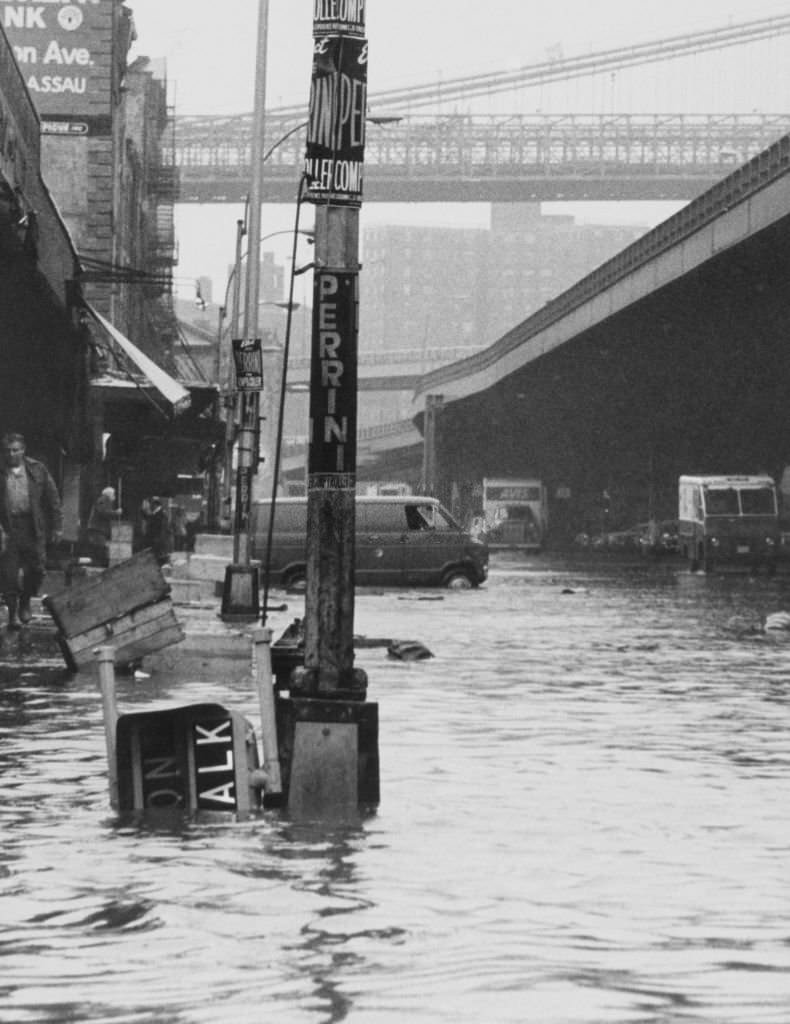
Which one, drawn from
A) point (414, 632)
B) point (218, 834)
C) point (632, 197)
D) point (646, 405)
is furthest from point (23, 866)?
point (632, 197)

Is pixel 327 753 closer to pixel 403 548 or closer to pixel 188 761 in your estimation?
pixel 188 761

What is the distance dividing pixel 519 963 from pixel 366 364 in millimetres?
173630

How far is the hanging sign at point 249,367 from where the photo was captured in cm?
3134

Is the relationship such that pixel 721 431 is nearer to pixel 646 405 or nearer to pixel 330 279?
pixel 646 405

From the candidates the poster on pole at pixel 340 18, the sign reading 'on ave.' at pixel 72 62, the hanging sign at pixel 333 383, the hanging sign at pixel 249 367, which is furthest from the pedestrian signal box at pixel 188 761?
the sign reading 'on ave.' at pixel 72 62

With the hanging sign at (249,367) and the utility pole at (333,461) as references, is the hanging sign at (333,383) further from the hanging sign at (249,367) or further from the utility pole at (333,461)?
the hanging sign at (249,367)

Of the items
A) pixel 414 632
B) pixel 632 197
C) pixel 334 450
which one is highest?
pixel 632 197

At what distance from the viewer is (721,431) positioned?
100375 mm

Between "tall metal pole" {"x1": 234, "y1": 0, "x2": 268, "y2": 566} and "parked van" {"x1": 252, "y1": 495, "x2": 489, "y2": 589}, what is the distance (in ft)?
37.3

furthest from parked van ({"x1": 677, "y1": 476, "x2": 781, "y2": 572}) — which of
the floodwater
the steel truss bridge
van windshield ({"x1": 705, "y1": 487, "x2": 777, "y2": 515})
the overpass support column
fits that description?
the steel truss bridge

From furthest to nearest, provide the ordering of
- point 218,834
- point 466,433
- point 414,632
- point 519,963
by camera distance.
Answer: point 466,433 → point 414,632 → point 218,834 → point 519,963

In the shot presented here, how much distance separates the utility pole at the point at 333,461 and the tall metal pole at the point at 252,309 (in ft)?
64.9

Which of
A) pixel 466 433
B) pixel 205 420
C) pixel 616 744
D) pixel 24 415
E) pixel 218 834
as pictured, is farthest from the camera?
pixel 466 433

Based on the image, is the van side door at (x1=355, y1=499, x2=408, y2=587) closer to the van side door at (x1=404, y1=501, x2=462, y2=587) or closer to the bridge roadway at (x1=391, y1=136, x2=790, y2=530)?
the van side door at (x1=404, y1=501, x2=462, y2=587)
